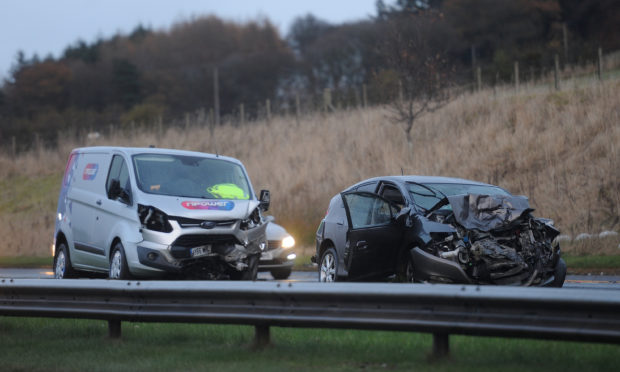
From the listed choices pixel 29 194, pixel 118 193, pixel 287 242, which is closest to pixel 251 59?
pixel 29 194

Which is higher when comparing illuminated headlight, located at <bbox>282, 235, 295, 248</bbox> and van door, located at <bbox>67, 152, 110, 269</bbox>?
van door, located at <bbox>67, 152, 110, 269</bbox>

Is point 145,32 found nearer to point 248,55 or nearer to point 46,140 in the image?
point 248,55

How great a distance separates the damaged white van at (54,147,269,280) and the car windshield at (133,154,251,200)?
16 mm

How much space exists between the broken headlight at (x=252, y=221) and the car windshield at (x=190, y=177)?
1.72 ft

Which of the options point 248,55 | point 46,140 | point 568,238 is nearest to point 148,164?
point 568,238

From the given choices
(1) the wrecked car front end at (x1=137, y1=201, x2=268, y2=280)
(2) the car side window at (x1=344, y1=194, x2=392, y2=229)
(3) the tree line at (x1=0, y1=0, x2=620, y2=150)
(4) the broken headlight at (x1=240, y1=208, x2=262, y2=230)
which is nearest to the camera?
(2) the car side window at (x1=344, y1=194, x2=392, y2=229)

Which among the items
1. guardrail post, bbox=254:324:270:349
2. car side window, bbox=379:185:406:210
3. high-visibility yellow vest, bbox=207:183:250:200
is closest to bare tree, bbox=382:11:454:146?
high-visibility yellow vest, bbox=207:183:250:200

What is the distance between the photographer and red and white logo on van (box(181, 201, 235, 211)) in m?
12.6

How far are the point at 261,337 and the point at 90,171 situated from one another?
290 inches

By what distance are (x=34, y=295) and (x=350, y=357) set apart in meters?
3.84

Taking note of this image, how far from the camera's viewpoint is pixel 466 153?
2927 cm

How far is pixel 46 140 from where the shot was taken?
55844 millimetres

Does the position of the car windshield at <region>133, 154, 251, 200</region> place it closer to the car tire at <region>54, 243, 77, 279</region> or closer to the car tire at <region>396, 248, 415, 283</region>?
the car tire at <region>54, 243, 77, 279</region>

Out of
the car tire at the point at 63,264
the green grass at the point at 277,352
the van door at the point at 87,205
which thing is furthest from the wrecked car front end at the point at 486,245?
the car tire at the point at 63,264
